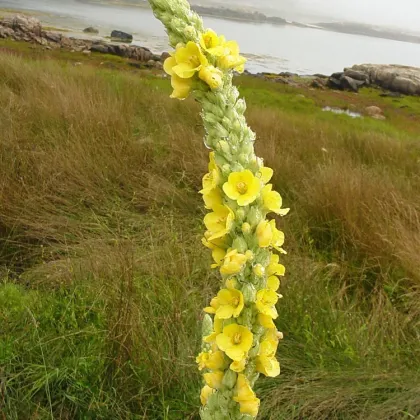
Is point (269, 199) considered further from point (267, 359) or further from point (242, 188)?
point (267, 359)

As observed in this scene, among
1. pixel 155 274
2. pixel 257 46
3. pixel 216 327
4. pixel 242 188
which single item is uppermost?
pixel 242 188

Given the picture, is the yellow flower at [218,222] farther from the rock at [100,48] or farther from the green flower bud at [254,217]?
the rock at [100,48]

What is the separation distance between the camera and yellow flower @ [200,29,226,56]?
44.5 inches

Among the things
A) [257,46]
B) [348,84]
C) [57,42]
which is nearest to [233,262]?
[348,84]

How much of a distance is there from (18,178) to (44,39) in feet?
151

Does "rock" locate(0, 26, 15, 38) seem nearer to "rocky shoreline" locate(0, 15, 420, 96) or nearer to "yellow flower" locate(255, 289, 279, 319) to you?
"rocky shoreline" locate(0, 15, 420, 96)

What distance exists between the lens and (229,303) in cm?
109

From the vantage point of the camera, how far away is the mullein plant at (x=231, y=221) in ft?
3.46

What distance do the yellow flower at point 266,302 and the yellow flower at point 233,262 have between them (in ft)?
0.30

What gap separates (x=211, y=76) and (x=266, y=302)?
50cm

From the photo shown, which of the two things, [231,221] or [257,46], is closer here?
[231,221]

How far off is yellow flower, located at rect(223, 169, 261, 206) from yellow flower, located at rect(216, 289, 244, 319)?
0.66 feet

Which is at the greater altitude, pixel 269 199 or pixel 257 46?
pixel 269 199

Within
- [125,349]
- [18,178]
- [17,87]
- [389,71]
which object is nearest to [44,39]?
[389,71]
